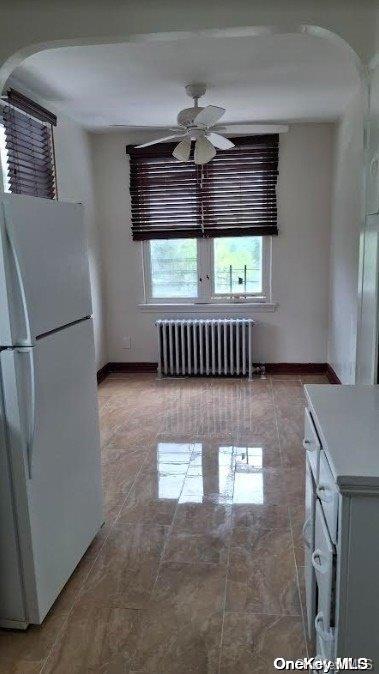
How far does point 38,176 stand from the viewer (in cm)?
383

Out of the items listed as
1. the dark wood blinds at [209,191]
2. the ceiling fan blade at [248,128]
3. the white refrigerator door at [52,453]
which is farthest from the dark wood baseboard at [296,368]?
the white refrigerator door at [52,453]

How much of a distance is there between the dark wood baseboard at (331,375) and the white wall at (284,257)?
18 centimetres

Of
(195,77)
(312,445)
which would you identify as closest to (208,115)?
(195,77)

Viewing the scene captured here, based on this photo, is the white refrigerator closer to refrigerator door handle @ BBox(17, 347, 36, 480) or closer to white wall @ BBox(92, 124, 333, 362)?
refrigerator door handle @ BBox(17, 347, 36, 480)

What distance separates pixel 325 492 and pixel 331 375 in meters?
3.95

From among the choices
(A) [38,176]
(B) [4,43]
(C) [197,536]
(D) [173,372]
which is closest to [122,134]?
(A) [38,176]

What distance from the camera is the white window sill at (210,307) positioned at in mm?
5359

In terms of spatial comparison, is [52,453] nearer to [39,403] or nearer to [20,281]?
[39,403]

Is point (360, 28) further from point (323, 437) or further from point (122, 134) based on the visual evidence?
point (122, 134)

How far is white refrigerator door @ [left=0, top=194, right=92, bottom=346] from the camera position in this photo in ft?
5.44

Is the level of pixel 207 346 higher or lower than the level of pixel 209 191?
lower

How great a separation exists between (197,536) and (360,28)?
2387 mm

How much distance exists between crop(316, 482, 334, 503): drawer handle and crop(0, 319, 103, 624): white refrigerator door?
1040 mm

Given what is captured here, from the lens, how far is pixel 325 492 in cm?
→ 129
